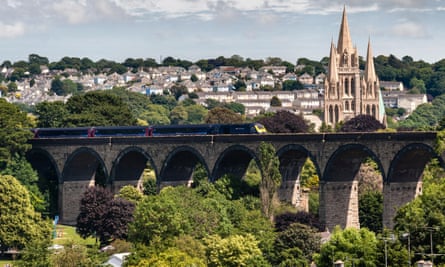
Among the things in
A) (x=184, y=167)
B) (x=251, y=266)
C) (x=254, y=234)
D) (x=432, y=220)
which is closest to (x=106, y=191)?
(x=184, y=167)

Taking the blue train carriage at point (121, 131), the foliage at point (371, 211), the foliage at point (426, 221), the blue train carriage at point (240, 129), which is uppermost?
the blue train carriage at point (240, 129)

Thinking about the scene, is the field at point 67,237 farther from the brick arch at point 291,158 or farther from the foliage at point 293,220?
the brick arch at point 291,158

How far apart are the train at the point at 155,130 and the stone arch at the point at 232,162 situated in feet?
9.20

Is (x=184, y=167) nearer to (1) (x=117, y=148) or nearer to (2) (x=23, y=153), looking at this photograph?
(1) (x=117, y=148)

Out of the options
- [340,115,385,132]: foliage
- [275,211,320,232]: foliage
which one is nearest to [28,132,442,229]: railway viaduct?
[275,211,320,232]: foliage

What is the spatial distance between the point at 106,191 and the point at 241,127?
13970mm

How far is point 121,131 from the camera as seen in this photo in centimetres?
13450

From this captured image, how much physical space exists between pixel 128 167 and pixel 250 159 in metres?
14.8

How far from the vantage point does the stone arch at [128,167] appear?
5212 inches

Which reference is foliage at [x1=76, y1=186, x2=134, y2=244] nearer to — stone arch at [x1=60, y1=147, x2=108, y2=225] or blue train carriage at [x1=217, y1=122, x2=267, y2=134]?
blue train carriage at [x1=217, y1=122, x2=267, y2=134]

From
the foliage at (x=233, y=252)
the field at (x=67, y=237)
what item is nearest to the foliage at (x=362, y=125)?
the field at (x=67, y=237)

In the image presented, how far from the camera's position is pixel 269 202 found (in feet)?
371

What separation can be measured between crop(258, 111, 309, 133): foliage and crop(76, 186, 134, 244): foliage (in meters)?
43.5

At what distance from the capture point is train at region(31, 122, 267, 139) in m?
126
